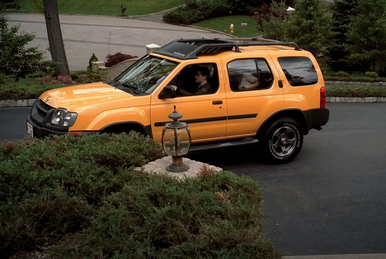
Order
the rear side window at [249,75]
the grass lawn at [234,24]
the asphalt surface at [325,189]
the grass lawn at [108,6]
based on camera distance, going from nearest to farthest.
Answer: the asphalt surface at [325,189], the rear side window at [249,75], the grass lawn at [234,24], the grass lawn at [108,6]

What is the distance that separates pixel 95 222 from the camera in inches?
169

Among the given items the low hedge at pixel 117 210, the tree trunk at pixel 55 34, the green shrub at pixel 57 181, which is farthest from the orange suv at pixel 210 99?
the tree trunk at pixel 55 34

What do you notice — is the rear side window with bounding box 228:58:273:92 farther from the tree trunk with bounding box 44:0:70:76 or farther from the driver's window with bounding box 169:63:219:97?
the tree trunk with bounding box 44:0:70:76

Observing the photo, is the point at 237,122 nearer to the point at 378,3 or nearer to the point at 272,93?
the point at 272,93

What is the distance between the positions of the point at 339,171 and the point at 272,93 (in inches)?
75.8

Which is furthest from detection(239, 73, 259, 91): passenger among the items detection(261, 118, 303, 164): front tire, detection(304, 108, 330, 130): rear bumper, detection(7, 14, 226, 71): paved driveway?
detection(7, 14, 226, 71): paved driveway

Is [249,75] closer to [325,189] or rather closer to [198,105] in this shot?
[198,105]

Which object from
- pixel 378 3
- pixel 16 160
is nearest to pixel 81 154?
pixel 16 160

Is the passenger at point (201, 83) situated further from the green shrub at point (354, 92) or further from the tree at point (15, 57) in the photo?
the tree at point (15, 57)

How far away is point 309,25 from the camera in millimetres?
27625

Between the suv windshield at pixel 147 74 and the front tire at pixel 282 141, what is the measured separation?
217 centimetres

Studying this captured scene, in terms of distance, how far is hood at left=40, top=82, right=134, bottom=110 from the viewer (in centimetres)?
809

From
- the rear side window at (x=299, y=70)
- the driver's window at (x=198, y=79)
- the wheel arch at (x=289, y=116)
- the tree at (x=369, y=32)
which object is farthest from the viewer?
the tree at (x=369, y=32)

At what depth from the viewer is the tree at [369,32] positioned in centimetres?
2730
